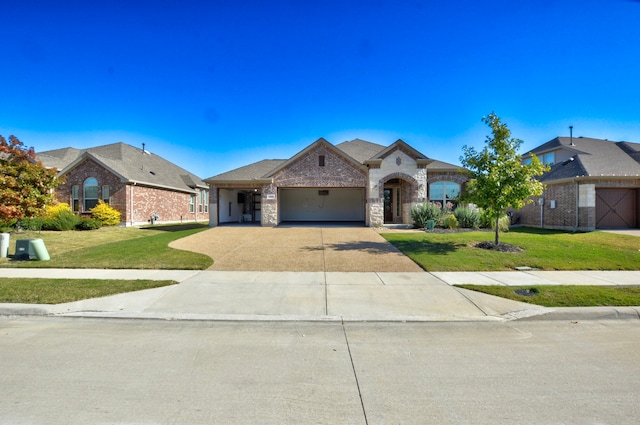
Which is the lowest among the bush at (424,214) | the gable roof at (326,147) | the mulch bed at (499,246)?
Answer: the mulch bed at (499,246)

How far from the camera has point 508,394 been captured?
132 inches

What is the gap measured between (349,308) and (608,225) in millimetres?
20919

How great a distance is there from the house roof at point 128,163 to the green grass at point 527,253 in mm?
19832

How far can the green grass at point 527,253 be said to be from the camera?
393 inches

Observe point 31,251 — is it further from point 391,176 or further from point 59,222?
point 391,176

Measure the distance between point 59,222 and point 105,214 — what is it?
2.56 metres

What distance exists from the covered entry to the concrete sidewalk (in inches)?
492

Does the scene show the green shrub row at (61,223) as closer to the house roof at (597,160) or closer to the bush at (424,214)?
the bush at (424,214)

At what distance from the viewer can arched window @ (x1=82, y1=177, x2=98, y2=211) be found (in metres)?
22.8

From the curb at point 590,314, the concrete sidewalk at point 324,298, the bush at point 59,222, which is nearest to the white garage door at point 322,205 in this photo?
the bush at point 59,222

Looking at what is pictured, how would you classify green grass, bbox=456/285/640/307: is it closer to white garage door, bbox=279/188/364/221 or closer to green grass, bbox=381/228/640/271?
green grass, bbox=381/228/640/271

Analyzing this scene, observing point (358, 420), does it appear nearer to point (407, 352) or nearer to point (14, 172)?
point (407, 352)

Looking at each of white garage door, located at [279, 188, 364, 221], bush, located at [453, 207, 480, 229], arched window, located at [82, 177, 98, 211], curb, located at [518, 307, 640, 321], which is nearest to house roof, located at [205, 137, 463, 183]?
bush, located at [453, 207, 480, 229]

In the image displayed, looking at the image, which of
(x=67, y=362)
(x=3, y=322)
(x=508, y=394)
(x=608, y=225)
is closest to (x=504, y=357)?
(x=508, y=394)
